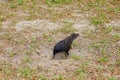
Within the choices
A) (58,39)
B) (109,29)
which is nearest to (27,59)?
(58,39)

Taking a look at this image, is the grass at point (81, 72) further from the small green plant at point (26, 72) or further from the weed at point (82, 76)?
the small green plant at point (26, 72)

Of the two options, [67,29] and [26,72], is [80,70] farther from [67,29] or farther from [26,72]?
[67,29]

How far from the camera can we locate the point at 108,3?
13.4 metres

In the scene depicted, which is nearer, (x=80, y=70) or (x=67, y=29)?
(x=80, y=70)

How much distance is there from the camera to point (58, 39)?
10000 millimetres

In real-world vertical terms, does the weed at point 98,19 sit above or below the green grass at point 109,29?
above

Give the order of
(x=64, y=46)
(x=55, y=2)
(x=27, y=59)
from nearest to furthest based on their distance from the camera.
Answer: (x=27, y=59), (x=64, y=46), (x=55, y=2)

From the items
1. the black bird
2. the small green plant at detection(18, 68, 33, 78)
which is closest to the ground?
the small green plant at detection(18, 68, 33, 78)

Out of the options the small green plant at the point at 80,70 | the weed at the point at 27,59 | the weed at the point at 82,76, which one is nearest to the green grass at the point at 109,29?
the small green plant at the point at 80,70

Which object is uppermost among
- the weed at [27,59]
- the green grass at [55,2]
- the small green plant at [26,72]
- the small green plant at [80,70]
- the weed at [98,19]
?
the green grass at [55,2]

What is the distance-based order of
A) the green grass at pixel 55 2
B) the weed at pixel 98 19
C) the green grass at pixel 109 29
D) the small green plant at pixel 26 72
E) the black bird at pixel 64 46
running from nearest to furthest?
the small green plant at pixel 26 72, the black bird at pixel 64 46, the green grass at pixel 109 29, the weed at pixel 98 19, the green grass at pixel 55 2

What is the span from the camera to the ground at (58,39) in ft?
26.5

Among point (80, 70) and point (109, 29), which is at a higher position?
point (109, 29)

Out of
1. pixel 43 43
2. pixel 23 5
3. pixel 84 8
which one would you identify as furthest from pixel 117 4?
pixel 43 43
